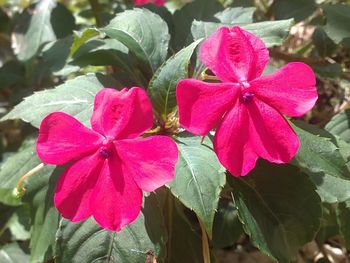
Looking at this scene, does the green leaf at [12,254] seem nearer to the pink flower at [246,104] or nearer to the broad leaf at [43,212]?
the broad leaf at [43,212]

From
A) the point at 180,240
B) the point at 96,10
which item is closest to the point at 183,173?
the point at 180,240

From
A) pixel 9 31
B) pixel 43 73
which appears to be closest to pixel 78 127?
pixel 43 73

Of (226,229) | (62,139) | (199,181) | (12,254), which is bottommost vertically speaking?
(12,254)

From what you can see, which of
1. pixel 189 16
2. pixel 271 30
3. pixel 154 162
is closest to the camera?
pixel 154 162

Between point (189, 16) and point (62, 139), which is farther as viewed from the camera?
point (189, 16)

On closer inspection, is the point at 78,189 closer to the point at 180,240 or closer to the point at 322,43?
the point at 180,240

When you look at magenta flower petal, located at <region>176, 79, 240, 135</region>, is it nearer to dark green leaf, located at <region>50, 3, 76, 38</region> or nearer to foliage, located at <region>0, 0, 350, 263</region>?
foliage, located at <region>0, 0, 350, 263</region>

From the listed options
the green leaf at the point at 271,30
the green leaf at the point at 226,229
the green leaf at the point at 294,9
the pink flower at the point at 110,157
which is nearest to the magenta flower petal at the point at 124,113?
the pink flower at the point at 110,157
